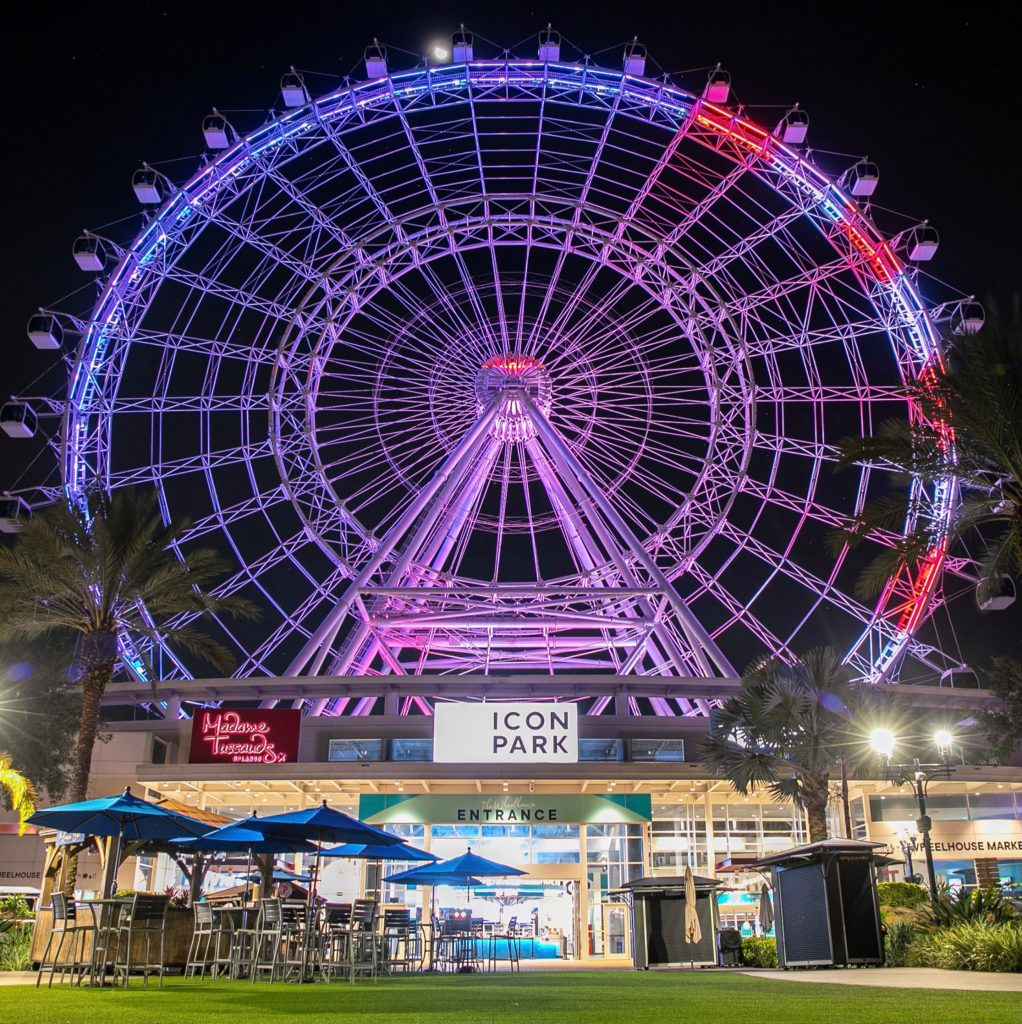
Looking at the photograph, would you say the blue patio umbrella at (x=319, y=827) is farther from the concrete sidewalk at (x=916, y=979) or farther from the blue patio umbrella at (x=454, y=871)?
the concrete sidewalk at (x=916, y=979)

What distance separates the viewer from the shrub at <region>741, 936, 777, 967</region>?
74.0 ft

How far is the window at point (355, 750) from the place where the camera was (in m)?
30.5

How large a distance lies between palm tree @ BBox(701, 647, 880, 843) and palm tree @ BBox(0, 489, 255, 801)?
1271 centimetres

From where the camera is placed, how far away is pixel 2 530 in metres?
26.8

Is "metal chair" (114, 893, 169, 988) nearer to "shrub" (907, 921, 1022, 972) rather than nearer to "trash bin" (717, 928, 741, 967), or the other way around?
"shrub" (907, 921, 1022, 972)

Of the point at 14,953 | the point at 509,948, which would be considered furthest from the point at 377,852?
the point at 509,948

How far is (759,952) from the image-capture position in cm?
2308

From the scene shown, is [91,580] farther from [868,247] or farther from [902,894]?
→ [868,247]

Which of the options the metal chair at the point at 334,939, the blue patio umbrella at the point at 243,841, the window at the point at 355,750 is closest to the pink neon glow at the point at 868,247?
the window at the point at 355,750

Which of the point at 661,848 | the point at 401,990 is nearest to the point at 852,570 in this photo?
the point at 661,848

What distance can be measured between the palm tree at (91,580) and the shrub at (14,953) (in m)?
2.62

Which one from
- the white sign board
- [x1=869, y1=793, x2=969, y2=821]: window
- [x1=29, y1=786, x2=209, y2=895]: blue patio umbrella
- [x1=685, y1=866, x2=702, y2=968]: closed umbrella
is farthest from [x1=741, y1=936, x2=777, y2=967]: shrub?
[x1=29, y1=786, x2=209, y2=895]: blue patio umbrella

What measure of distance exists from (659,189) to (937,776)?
17.7 m

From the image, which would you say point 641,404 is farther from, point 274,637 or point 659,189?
point 274,637
